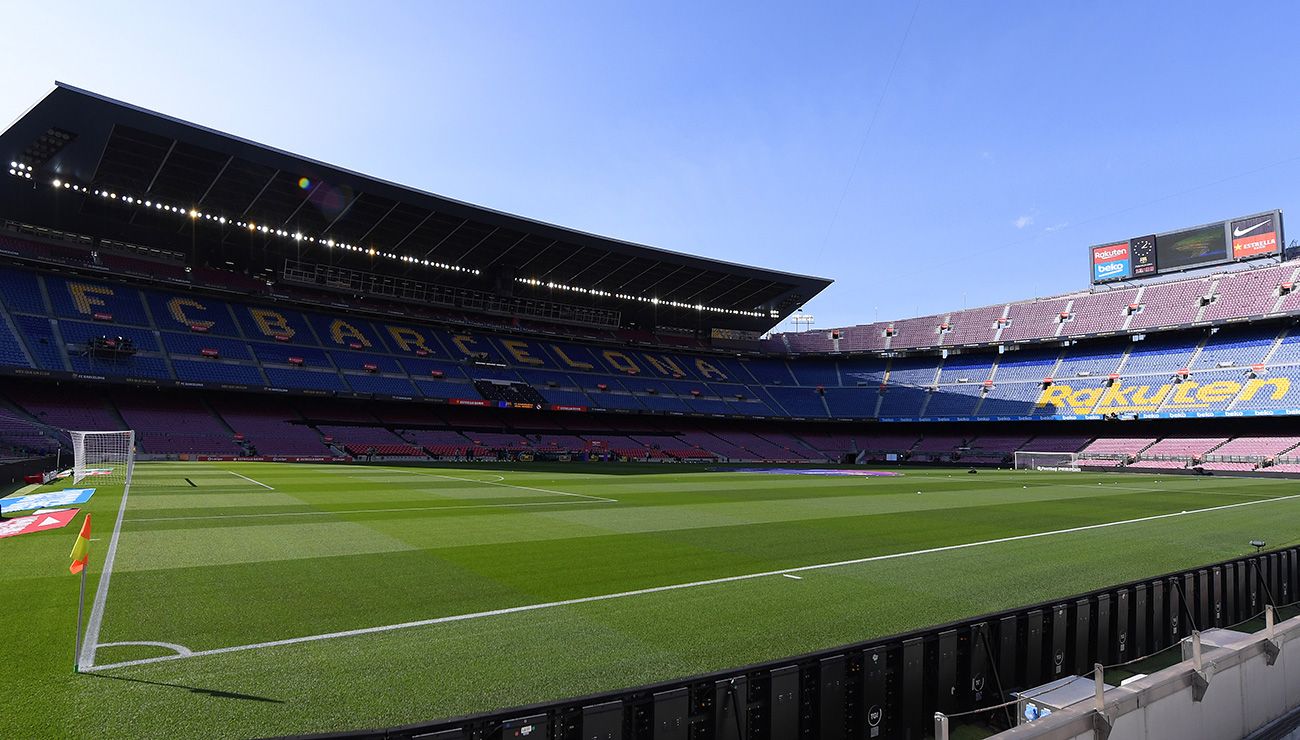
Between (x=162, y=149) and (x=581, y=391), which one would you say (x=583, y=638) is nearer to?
(x=162, y=149)

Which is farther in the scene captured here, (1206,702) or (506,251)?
(506,251)

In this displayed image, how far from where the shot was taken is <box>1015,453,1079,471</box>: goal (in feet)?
177

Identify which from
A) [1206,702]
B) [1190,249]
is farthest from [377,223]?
[1190,249]

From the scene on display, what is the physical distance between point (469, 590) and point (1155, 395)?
66929 millimetres

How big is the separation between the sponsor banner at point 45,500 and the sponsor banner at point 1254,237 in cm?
8354

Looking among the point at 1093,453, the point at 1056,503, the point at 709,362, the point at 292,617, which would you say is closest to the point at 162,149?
the point at 292,617

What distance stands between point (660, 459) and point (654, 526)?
41.1m

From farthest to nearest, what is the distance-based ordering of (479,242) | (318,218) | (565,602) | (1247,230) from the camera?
1. (1247,230)
2. (479,242)
3. (318,218)
4. (565,602)

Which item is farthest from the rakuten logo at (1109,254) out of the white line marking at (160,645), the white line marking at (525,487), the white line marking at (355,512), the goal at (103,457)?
the goal at (103,457)

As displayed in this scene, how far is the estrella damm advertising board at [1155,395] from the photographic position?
167 ft

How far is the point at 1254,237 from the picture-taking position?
57719mm

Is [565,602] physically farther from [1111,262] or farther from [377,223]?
[1111,262]

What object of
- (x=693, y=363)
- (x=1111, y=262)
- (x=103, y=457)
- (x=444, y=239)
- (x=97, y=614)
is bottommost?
(x=103, y=457)

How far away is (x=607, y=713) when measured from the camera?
14.1ft
